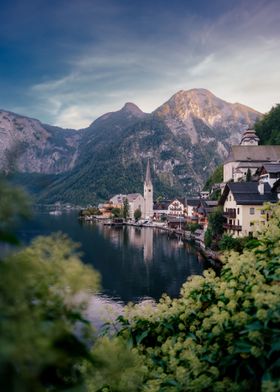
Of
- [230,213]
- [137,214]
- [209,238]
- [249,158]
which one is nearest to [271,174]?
[230,213]

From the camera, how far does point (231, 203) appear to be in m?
47.7

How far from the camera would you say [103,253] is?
56375 mm

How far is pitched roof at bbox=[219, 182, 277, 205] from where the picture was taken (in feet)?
145

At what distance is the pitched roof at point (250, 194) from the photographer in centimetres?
4412

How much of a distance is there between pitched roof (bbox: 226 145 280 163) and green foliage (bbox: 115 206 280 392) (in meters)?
77.4

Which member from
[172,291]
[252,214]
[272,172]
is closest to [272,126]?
[272,172]

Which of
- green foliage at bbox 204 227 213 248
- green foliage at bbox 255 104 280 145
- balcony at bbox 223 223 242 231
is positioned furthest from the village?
green foliage at bbox 255 104 280 145

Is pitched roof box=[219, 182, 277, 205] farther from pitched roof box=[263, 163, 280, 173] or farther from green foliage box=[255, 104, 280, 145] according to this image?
green foliage box=[255, 104, 280, 145]

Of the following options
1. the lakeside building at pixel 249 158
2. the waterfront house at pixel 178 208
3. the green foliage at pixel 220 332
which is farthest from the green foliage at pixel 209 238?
the waterfront house at pixel 178 208

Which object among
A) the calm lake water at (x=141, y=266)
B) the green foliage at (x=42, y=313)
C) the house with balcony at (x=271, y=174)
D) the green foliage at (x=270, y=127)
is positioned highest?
the green foliage at (x=270, y=127)

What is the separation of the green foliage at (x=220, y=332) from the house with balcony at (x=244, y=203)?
124 feet

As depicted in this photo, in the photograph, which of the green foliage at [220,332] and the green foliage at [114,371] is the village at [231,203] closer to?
the green foliage at [220,332]

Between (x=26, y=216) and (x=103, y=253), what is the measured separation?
181ft

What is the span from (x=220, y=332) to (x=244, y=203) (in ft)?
135
